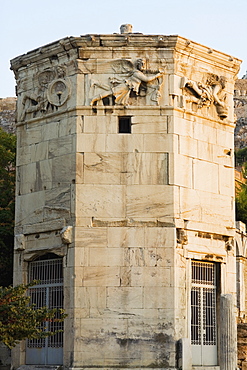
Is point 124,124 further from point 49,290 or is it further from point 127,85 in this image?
point 49,290

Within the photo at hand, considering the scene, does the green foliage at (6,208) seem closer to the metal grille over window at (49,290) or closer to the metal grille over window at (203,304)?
the metal grille over window at (49,290)

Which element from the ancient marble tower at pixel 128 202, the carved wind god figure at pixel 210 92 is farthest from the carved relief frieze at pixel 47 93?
the carved wind god figure at pixel 210 92

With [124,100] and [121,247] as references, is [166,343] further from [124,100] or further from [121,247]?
[124,100]

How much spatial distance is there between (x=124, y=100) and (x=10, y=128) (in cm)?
8155

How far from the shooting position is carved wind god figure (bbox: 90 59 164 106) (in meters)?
23.4

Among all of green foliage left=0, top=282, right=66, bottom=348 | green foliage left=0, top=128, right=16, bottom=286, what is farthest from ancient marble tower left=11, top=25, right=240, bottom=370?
green foliage left=0, top=128, right=16, bottom=286

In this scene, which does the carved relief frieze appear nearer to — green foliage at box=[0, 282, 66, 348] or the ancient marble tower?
the ancient marble tower

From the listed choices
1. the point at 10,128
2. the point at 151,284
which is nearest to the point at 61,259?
the point at 151,284

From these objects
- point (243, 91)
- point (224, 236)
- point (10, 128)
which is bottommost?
point (224, 236)

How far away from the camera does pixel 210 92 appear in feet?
81.0

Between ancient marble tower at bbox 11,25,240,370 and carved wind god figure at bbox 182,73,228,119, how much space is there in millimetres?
46

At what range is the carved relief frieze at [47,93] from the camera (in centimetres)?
2400

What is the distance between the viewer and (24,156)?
25.0m

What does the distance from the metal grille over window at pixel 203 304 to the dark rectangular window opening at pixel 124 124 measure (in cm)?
446
